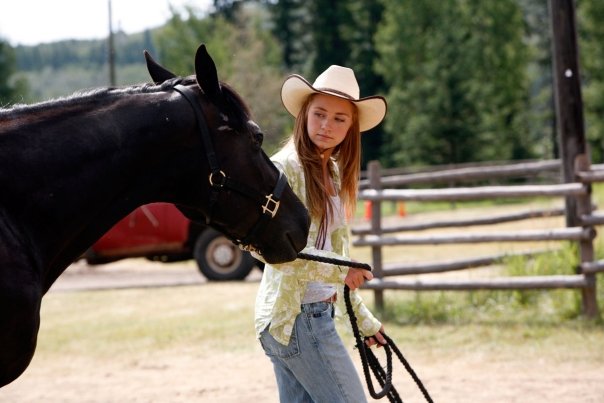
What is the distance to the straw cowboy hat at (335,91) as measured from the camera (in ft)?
11.7

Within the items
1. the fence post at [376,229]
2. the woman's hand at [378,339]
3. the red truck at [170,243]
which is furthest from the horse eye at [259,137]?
the red truck at [170,243]

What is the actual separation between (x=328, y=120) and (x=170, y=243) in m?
9.80

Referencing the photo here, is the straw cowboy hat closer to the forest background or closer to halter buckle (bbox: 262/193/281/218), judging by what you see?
halter buckle (bbox: 262/193/281/218)

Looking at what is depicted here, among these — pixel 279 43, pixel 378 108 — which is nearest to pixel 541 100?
pixel 279 43

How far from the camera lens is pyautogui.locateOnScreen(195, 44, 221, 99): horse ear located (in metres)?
2.88

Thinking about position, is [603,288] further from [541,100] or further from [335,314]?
[541,100]

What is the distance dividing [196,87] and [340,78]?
0.76 m

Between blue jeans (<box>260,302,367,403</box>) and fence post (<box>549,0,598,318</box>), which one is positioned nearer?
blue jeans (<box>260,302,367,403</box>)

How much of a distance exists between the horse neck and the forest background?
29.5 metres

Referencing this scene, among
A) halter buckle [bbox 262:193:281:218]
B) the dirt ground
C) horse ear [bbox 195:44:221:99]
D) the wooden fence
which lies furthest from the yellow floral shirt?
the wooden fence

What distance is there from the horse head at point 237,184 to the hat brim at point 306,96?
56 cm

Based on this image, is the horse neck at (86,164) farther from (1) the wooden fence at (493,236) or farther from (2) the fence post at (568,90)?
(2) the fence post at (568,90)

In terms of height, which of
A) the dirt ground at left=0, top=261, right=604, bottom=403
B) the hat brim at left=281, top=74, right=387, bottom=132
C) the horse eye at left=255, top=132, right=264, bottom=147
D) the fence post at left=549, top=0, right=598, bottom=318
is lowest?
the dirt ground at left=0, top=261, right=604, bottom=403

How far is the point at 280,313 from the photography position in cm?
321
